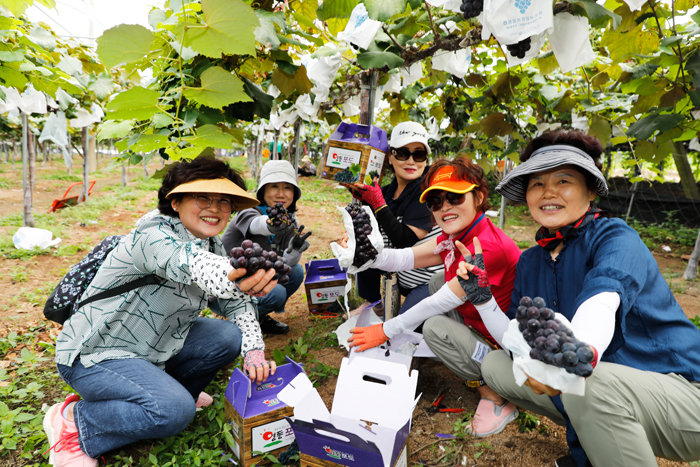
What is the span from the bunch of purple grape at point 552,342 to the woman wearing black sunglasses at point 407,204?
4.63 ft

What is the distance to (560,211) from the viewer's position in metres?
1.43

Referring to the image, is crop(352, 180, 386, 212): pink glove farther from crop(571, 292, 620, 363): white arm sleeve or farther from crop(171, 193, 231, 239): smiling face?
crop(571, 292, 620, 363): white arm sleeve

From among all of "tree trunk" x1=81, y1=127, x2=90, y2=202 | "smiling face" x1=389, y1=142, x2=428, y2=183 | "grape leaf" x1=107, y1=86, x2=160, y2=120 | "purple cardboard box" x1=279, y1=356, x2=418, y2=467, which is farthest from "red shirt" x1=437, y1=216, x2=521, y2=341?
"tree trunk" x1=81, y1=127, x2=90, y2=202

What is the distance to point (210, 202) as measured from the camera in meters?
1.67

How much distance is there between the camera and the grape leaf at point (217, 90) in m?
1.13

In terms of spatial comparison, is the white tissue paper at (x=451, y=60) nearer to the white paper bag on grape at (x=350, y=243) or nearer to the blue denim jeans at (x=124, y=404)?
the white paper bag on grape at (x=350, y=243)

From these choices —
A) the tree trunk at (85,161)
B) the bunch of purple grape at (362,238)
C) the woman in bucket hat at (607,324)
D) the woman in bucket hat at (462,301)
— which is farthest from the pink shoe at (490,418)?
the tree trunk at (85,161)

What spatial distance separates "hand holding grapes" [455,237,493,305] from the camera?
4.99ft

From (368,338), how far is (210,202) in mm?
1009

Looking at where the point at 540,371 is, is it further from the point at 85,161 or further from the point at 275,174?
the point at 85,161

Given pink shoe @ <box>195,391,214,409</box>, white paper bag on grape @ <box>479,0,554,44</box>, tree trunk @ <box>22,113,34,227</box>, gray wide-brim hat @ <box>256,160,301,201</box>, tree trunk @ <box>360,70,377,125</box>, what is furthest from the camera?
tree trunk @ <box>22,113,34,227</box>

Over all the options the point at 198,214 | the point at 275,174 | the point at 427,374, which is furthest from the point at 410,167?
the point at 198,214

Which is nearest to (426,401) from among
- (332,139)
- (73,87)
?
(332,139)

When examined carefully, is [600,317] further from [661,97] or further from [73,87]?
[73,87]
